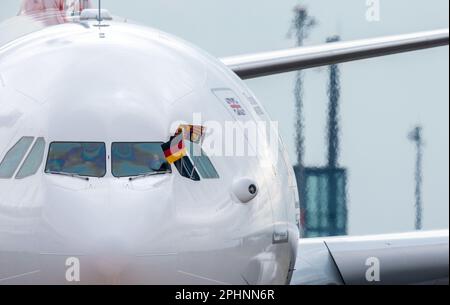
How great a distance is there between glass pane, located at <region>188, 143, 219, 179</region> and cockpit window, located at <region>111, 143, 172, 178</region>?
0.81 ft

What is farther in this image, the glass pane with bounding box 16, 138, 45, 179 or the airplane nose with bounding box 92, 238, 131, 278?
the glass pane with bounding box 16, 138, 45, 179

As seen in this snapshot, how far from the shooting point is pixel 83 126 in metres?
11.1

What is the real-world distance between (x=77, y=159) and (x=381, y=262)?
173 inches

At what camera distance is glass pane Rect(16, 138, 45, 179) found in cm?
1095

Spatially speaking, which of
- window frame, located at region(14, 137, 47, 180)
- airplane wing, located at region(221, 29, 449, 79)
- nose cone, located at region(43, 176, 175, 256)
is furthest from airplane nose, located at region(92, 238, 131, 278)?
airplane wing, located at region(221, 29, 449, 79)

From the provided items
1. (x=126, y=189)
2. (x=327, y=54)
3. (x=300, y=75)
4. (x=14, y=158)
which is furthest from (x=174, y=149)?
(x=300, y=75)

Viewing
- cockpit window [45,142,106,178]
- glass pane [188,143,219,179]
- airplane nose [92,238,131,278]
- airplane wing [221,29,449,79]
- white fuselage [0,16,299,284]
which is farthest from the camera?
airplane wing [221,29,449,79]

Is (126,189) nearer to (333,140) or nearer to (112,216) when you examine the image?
(112,216)

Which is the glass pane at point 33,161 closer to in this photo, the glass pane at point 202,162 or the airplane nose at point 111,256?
the airplane nose at point 111,256

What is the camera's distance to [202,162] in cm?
1123

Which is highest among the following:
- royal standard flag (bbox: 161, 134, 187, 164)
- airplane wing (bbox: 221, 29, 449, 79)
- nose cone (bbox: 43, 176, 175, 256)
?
airplane wing (bbox: 221, 29, 449, 79)

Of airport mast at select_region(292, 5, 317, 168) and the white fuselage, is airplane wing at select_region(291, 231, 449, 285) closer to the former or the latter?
the white fuselage

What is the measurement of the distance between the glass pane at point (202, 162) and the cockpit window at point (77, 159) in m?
0.64

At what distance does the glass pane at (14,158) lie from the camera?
11008 millimetres
